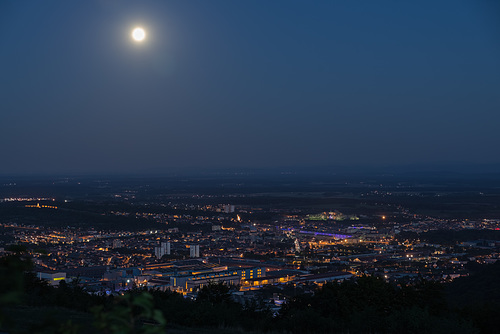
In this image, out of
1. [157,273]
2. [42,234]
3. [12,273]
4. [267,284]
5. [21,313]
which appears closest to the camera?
[12,273]

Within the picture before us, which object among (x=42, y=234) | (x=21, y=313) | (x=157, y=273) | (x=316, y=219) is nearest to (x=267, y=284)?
(x=157, y=273)

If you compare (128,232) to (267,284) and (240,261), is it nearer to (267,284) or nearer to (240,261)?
(240,261)

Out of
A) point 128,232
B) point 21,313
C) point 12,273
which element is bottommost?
point 128,232

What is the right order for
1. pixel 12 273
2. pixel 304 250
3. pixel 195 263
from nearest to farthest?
pixel 12 273 → pixel 195 263 → pixel 304 250

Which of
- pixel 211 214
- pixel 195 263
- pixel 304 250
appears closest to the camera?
pixel 195 263

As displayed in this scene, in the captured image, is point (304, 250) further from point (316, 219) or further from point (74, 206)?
point (74, 206)

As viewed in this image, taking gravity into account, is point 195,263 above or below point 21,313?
below

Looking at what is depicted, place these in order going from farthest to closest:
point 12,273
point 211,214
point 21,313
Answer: point 211,214 < point 21,313 < point 12,273

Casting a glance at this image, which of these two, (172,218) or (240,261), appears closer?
(240,261)

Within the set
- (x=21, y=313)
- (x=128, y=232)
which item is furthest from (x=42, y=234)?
(x=21, y=313)
